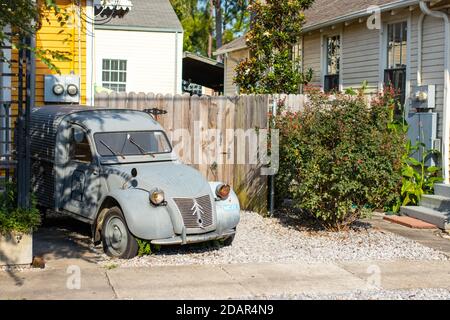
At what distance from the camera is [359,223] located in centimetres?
1116

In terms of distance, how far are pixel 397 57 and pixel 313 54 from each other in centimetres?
430

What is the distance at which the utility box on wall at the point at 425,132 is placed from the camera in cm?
1240

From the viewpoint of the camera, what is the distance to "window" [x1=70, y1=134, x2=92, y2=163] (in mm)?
9234

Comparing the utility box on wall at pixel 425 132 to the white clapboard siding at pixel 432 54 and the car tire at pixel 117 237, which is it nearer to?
the white clapboard siding at pixel 432 54

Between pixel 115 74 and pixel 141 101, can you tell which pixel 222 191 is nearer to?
pixel 141 101

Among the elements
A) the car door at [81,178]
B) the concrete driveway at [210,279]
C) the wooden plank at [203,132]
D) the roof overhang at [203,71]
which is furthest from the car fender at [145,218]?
the roof overhang at [203,71]

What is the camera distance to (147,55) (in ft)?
84.6

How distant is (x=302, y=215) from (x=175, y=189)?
3682mm

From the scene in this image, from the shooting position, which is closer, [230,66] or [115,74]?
[115,74]

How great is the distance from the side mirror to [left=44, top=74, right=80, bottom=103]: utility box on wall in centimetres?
293

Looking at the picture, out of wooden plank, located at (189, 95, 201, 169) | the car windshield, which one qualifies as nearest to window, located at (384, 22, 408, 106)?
wooden plank, located at (189, 95, 201, 169)

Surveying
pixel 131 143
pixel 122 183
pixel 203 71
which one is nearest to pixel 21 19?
pixel 122 183
